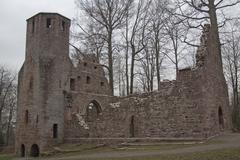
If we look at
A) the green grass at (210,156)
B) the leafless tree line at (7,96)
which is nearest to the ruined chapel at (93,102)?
the green grass at (210,156)

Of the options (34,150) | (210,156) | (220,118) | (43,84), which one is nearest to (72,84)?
(43,84)

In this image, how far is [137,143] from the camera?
703 inches

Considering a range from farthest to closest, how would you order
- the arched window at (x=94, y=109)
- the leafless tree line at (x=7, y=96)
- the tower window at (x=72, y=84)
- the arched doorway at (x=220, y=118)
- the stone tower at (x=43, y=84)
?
the leafless tree line at (x=7, y=96)
the arched window at (x=94, y=109)
the tower window at (x=72, y=84)
the stone tower at (x=43, y=84)
the arched doorway at (x=220, y=118)

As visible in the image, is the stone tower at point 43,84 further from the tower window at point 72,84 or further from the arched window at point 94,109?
the arched window at point 94,109

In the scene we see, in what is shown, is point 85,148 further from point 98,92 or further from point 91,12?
point 91,12

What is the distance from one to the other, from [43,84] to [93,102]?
23.6 feet

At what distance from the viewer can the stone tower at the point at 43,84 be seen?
23547mm

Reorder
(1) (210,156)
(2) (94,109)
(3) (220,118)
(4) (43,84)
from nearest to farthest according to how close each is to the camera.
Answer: (1) (210,156), (3) (220,118), (4) (43,84), (2) (94,109)

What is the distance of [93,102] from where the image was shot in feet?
98.4

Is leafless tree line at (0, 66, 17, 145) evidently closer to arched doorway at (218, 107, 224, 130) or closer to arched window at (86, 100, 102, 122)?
arched window at (86, 100, 102, 122)

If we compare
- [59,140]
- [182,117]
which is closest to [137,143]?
[182,117]

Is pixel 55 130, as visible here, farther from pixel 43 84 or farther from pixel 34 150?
pixel 43 84

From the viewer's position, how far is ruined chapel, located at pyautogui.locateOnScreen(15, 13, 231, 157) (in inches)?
694

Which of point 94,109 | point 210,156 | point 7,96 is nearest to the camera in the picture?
point 210,156
